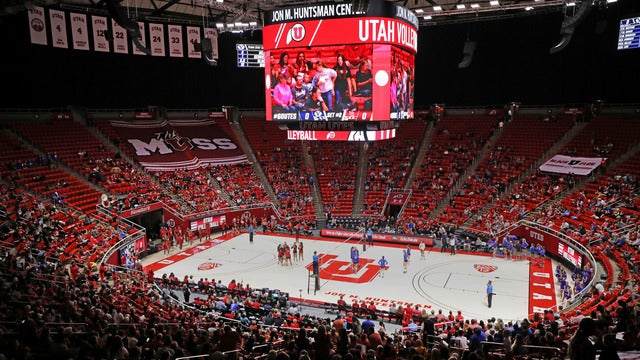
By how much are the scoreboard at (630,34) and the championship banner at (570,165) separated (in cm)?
779

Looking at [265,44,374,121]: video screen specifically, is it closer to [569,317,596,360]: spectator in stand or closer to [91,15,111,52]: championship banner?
[569,317,596,360]: spectator in stand

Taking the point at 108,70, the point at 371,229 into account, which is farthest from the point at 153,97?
the point at 371,229

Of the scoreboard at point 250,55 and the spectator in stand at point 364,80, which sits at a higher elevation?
the scoreboard at point 250,55

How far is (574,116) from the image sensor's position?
36.1 meters

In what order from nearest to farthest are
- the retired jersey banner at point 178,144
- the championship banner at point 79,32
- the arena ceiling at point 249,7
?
the arena ceiling at point 249,7 < the championship banner at point 79,32 < the retired jersey banner at point 178,144

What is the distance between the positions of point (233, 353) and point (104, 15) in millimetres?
34333

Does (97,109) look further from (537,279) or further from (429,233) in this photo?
(537,279)

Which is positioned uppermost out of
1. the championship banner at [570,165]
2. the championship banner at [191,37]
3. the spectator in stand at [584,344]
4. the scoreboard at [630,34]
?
the championship banner at [191,37]

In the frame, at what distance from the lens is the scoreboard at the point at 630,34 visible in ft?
96.1

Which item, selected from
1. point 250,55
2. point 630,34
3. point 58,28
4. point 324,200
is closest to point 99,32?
point 58,28

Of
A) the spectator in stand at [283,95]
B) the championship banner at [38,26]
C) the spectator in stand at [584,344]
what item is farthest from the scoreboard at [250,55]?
the spectator in stand at [584,344]

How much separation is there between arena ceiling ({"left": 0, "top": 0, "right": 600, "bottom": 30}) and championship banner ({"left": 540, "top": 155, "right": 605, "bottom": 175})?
10.1 meters

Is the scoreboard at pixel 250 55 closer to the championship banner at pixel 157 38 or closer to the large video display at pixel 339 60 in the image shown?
the championship banner at pixel 157 38

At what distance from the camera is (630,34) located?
29688 mm
